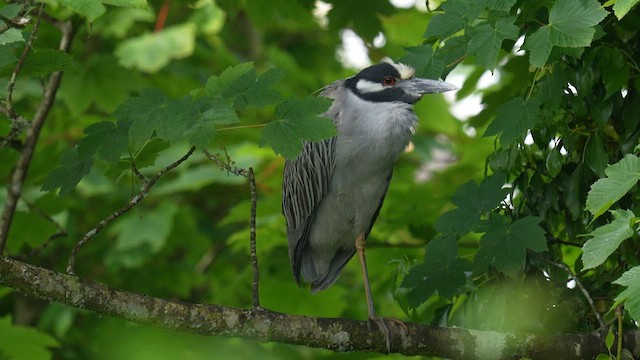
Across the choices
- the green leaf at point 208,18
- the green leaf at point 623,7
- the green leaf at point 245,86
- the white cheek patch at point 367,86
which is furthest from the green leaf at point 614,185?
the green leaf at point 208,18

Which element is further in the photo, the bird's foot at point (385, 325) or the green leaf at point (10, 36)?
the bird's foot at point (385, 325)

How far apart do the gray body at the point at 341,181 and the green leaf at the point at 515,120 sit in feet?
Answer: 3.62

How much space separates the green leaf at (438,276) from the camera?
3.09 meters

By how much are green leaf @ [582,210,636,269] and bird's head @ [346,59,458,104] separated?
1604mm

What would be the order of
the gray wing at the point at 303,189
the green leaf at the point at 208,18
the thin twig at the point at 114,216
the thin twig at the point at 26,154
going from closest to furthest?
the thin twig at the point at 114,216
the thin twig at the point at 26,154
the gray wing at the point at 303,189
the green leaf at the point at 208,18

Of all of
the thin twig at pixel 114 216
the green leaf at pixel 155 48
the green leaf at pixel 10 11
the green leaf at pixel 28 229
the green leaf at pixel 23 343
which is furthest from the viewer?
the green leaf at pixel 155 48

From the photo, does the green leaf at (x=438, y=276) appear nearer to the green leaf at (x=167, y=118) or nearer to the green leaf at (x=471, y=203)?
the green leaf at (x=471, y=203)

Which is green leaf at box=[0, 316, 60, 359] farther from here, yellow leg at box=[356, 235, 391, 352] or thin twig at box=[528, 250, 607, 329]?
thin twig at box=[528, 250, 607, 329]

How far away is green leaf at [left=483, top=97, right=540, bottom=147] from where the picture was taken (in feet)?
9.47

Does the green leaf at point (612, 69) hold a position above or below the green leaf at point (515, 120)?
above

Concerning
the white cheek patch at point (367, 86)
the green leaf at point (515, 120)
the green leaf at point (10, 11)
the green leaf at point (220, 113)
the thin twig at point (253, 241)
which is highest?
the green leaf at point (220, 113)

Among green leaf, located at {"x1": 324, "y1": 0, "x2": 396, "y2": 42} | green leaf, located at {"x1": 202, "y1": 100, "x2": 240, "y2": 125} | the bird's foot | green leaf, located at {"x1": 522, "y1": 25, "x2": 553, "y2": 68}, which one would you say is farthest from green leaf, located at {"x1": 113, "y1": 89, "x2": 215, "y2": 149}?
green leaf, located at {"x1": 324, "y1": 0, "x2": 396, "y2": 42}

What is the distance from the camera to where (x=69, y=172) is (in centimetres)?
315

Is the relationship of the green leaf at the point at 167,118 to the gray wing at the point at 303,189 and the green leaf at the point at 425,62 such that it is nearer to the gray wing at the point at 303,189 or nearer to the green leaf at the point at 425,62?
the green leaf at the point at 425,62
